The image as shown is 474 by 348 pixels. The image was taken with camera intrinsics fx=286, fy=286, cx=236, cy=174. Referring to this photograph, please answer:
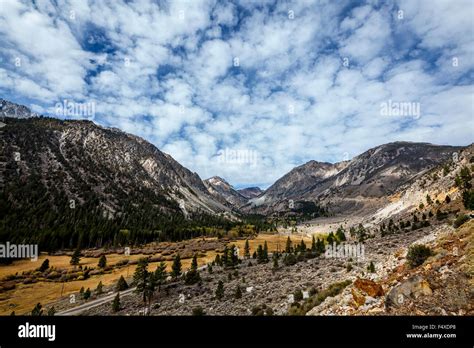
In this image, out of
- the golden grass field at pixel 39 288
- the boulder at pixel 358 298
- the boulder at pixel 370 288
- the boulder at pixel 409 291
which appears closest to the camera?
the boulder at pixel 409 291

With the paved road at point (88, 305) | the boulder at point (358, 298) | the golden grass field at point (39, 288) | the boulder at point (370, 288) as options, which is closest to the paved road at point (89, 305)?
the paved road at point (88, 305)

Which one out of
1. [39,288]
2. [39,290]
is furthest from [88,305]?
[39,288]

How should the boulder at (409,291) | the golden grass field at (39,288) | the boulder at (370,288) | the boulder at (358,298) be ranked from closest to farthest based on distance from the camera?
1. the boulder at (409,291)
2. the boulder at (358,298)
3. the boulder at (370,288)
4. the golden grass field at (39,288)

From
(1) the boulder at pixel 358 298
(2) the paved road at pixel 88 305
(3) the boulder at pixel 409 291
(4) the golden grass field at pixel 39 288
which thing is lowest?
(4) the golden grass field at pixel 39 288

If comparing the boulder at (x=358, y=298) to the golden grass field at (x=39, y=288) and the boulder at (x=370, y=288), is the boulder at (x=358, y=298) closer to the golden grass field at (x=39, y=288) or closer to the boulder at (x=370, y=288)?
the boulder at (x=370, y=288)

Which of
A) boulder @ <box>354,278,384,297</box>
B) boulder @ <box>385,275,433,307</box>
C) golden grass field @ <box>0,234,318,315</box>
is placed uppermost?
boulder @ <box>385,275,433,307</box>

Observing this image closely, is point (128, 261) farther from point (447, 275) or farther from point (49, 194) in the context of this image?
point (49, 194)

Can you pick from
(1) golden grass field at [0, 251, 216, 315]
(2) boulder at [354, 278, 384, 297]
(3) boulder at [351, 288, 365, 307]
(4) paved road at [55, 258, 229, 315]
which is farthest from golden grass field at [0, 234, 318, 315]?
(2) boulder at [354, 278, 384, 297]

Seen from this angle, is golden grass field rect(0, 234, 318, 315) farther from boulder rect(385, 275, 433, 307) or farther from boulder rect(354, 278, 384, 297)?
boulder rect(385, 275, 433, 307)

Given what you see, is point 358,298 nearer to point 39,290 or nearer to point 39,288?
point 39,290

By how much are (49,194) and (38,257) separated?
100458 mm

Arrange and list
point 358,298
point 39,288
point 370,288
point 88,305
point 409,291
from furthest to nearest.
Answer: point 39,288
point 88,305
point 370,288
point 358,298
point 409,291

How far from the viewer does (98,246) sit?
129625 millimetres
